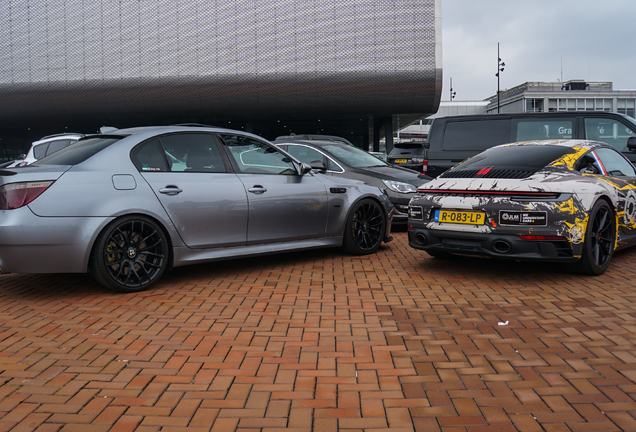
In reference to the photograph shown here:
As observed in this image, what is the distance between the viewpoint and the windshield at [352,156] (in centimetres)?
897

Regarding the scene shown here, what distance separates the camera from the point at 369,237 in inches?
260

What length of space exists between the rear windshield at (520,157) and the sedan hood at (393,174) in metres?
2.82

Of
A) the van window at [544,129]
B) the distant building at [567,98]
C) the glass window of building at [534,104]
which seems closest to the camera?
the van window at [544,129]

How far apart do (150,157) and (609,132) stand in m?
7.75

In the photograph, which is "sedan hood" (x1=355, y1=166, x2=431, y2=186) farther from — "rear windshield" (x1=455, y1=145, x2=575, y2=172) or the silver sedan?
"rear windshield" (x1=455, y1=145, x2=575, y2=172)

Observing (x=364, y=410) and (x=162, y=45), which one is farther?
(x=162, y=45)

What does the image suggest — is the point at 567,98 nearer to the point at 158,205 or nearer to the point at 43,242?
the point at 158,205

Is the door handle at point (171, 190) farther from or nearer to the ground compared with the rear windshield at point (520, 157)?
nearer to the ground

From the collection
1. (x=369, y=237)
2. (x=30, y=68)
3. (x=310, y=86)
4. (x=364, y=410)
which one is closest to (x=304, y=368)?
(x=364, y=410)

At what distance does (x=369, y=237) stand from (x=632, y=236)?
2.98m

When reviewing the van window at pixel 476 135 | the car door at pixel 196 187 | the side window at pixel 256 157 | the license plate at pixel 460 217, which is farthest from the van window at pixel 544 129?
the car door at pixel 196 187

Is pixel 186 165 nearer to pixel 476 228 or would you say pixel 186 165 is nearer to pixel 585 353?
pixel 476 228

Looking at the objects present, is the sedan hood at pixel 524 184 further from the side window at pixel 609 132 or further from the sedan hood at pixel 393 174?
the side window at pixel 609 132

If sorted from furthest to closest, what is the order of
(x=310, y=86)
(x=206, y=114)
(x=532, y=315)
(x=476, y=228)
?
(x=206, y=114), (x=310, y=86), (x=476, y=228), (x=532, y=315)
